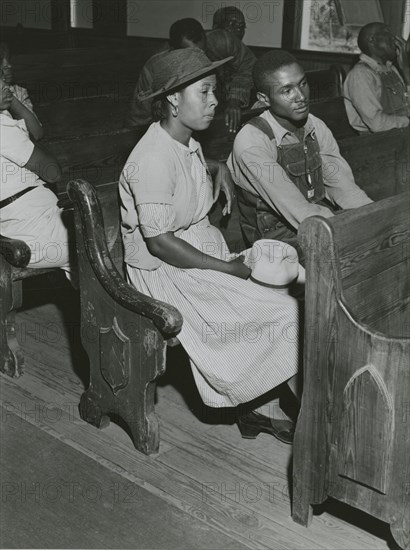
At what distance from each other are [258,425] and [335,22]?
5317 mm

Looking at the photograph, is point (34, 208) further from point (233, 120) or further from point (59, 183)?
point (233, 120)

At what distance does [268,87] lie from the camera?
3293mm

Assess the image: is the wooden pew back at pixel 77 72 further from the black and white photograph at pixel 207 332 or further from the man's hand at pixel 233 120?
the man's hand at pixel 233 120

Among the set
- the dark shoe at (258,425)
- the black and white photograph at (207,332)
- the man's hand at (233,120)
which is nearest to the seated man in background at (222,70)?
the man's hand at (233,120)

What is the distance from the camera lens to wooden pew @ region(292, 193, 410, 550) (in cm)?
218

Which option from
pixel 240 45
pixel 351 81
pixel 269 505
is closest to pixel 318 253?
pixel 269 505

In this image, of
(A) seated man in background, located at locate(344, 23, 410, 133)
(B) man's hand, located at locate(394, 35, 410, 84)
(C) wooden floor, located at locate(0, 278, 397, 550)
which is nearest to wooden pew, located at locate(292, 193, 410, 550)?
(C) wooden floor, located at locate(0, 278, 397, 550)

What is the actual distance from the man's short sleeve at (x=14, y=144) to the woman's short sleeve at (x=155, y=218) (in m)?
0.79

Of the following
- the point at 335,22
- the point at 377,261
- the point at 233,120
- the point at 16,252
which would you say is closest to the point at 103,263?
the point at 16,252

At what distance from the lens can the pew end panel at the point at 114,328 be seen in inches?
111

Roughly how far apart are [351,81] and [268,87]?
89.5 inches

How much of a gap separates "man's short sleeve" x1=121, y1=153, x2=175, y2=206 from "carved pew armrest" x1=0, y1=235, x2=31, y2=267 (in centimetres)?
76

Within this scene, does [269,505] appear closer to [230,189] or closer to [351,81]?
[230,189]

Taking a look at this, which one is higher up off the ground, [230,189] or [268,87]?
[268,87]
